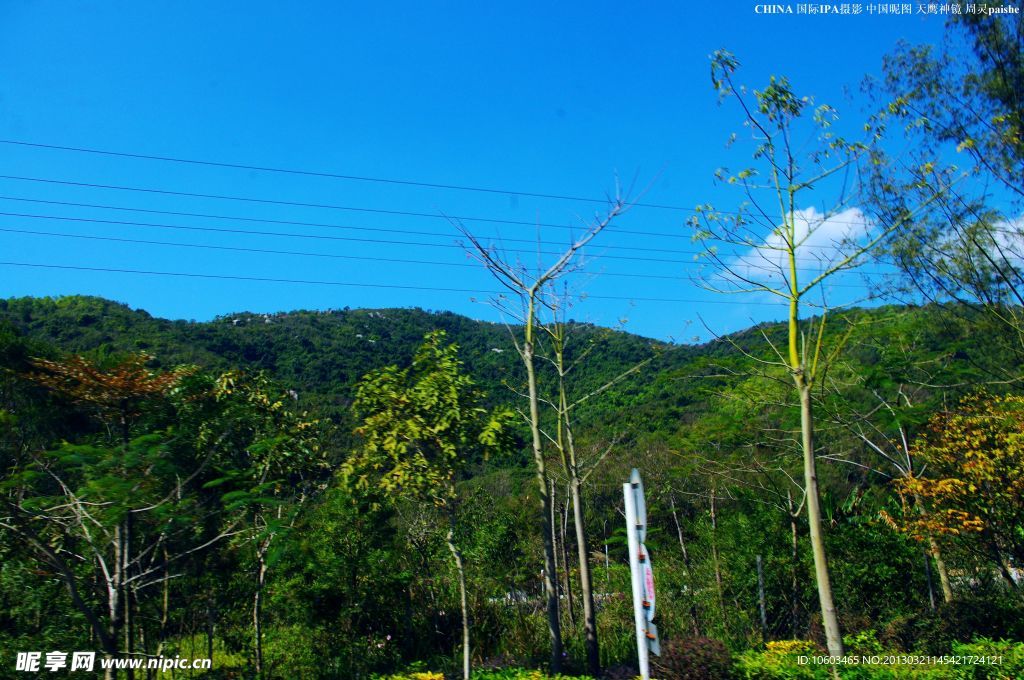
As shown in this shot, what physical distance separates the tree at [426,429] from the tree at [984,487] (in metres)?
7.23

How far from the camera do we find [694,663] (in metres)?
9.34

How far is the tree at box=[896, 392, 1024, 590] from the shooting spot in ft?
36.0

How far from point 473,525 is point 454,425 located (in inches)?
295

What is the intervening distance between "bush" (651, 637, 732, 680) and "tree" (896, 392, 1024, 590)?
4.45 meters

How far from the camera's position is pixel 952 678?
8.09m

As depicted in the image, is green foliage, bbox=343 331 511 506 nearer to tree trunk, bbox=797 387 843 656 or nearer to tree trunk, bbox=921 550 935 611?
tree trunk, bbox=797 387 843 656

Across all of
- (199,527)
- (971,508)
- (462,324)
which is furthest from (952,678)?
(462,324)

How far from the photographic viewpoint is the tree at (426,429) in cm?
1052

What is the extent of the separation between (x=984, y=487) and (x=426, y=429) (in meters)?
8.90

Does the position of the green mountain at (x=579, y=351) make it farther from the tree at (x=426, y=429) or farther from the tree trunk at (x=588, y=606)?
the tree trunk at (x=588, y=606)

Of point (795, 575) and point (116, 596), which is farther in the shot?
point (795, 575)

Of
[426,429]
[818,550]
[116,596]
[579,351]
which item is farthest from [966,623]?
[116,596]

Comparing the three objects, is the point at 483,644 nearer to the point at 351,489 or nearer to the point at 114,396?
the point at 351,489

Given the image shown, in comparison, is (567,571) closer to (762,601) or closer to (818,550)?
(762,601)
